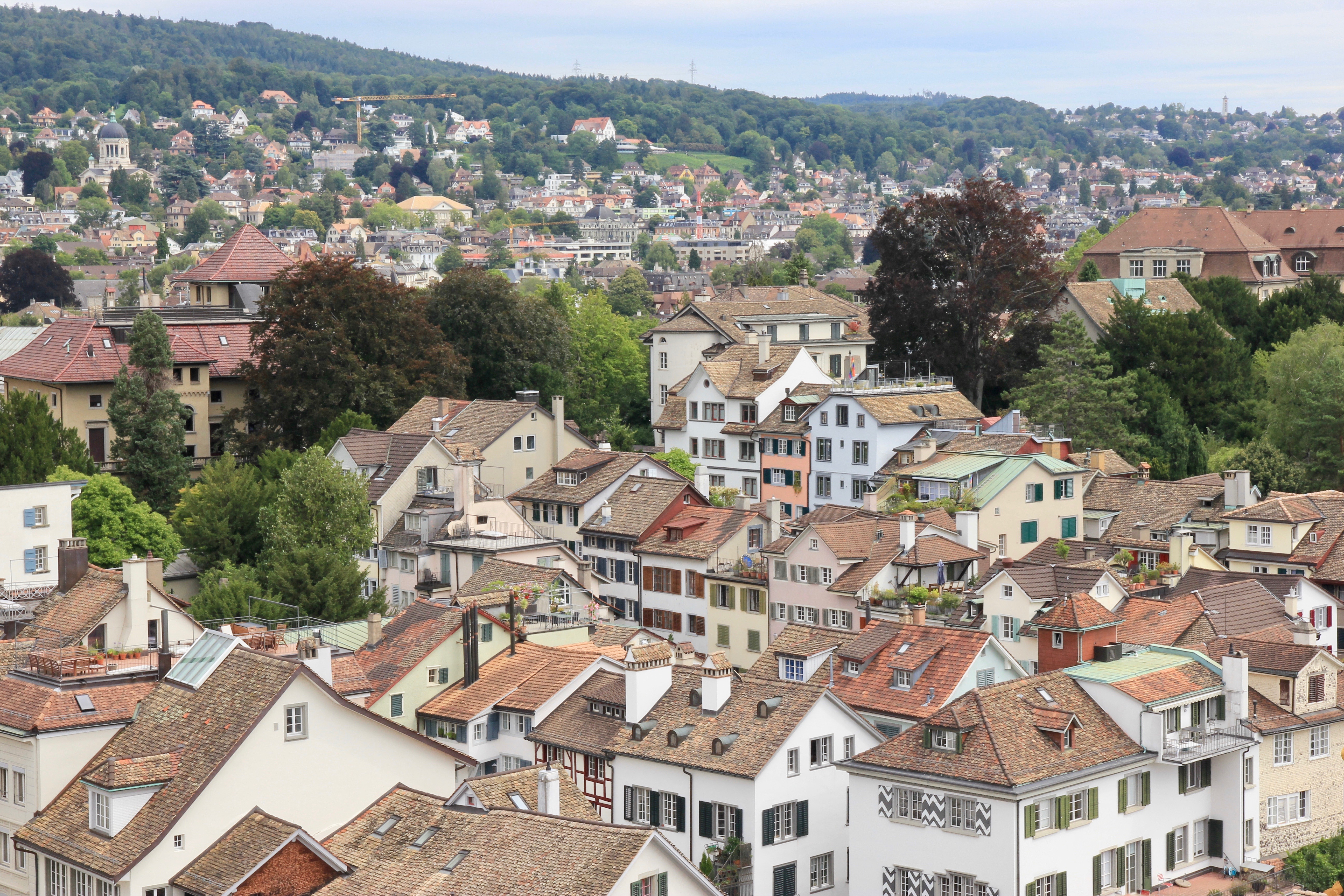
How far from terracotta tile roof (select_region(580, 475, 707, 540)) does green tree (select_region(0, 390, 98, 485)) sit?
21.4 m

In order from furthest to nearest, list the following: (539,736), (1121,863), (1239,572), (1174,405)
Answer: (1174,405) < (1239,572) < (539,736) < (1121,863)

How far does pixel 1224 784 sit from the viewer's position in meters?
48.2

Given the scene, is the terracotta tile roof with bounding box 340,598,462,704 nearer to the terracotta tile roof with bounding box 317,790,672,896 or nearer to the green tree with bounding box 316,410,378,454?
the terracotta tile roof with bounding box 317,790,672,896

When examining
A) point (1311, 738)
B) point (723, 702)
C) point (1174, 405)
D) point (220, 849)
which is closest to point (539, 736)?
point (723, 702)

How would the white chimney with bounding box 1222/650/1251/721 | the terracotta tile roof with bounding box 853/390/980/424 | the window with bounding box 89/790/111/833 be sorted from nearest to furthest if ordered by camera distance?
A: the window with bounding box 89/790/111/833, the white chimney with bounding box 1222/650/1251/721, the terracotta tile roof with bounding box 853/390/980/424

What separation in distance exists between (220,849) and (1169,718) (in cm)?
2388

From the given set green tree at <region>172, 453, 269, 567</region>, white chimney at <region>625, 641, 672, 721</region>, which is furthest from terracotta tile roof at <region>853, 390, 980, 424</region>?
white chimney at <region>625, 641, 672, 721</region>

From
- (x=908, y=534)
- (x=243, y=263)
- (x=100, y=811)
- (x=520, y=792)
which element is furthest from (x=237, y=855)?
(x=243, y=263)

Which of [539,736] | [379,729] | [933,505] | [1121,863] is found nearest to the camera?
[379,729]

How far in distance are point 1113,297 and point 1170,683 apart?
60.4 metres

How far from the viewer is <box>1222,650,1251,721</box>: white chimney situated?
158ft

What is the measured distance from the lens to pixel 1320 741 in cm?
5103

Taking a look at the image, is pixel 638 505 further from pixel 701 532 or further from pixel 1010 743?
pixel 1010 743

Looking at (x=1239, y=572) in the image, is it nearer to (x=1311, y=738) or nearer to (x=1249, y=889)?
(x=1311, y=738)
